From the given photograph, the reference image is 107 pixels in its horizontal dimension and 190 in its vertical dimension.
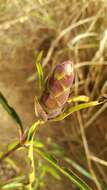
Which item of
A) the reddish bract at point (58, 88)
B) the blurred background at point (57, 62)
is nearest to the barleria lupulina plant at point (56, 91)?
the reddish bract at point (58, 88)

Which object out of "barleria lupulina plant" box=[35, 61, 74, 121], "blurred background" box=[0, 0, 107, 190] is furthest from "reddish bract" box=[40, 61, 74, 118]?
"blurred background" box=[0, 0, 107, 190]

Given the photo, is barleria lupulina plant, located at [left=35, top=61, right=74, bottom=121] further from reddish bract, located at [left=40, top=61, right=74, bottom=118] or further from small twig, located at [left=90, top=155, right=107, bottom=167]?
small twig, located at [left=90, top=155, right=107, bottom=167]

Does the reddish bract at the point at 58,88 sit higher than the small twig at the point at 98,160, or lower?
higher

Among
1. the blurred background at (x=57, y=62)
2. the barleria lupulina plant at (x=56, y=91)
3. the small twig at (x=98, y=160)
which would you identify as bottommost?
the small twig at (x=98, y=160)

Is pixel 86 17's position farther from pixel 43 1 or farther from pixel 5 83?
pixel 5 83

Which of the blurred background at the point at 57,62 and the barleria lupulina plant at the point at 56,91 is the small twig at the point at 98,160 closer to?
the blurred background at the point at 57,62

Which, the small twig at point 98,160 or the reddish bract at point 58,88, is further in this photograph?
the small twig at point 98,160

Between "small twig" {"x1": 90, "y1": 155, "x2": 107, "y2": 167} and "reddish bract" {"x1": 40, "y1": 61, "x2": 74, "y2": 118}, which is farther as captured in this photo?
"small twig" {"x1": 90, "y1": 155, "x2": 107, "y2": 167}

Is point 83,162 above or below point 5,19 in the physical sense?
below

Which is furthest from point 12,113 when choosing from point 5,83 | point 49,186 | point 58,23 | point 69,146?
point 58,23
